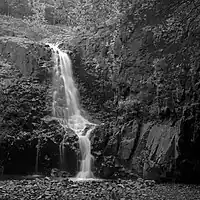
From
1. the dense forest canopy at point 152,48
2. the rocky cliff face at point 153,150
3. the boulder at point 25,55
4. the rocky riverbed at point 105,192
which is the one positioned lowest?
the rocky riverbed at point 105,192

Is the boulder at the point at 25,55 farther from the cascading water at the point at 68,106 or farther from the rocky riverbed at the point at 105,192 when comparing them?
the rocky riverbed at the point at 105,192

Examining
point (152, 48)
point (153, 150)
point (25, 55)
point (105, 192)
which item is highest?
point (25, 55)

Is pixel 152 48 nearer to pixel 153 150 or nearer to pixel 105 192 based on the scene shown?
pixel 153 150

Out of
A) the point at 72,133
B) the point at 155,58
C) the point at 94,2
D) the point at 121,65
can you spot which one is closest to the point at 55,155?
the point at 72,133

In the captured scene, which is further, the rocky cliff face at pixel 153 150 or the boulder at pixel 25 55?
the boulder at pixel 25 55

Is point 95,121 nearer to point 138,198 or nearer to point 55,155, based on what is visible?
point 55,155

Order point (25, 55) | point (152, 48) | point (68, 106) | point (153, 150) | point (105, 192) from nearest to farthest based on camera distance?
point (105, 192), point (153, 150), point (152, 48), point (68, 106), point (25, 55)

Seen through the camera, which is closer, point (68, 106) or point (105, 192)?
point (105, 192)

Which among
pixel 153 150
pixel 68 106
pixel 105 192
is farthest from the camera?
pixel 68 106

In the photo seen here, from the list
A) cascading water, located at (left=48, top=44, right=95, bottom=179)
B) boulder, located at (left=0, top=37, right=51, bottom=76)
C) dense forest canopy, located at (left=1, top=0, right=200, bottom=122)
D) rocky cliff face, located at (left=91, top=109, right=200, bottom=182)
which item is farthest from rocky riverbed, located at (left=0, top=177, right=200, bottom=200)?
boulder, located at (left=0, top=37, right=51, bottom=76)

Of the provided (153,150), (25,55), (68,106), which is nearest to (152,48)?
(153,150)

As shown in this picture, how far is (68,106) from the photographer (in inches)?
593

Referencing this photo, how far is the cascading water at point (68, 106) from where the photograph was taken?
12.0 meters

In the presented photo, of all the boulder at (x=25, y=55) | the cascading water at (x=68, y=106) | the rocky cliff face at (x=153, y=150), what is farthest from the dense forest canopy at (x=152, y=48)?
the boulder at (x=25, y=55)
